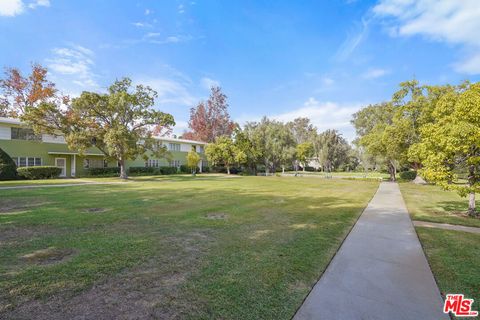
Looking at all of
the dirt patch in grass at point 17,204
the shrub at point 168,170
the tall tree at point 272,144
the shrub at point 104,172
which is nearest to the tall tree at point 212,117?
the tall tree at point 272,144

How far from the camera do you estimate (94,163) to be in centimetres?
2608

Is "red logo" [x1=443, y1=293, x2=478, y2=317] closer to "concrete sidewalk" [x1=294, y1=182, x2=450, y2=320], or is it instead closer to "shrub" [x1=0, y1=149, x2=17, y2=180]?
"concrete sidewalk" [x1=294, y1=182, x2=450, y2=320]

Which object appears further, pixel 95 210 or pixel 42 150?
pixel 42 150

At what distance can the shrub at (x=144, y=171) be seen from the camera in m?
28.5

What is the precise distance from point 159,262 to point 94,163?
27.1 meters

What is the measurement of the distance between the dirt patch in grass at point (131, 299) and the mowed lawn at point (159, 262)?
1 centimetres

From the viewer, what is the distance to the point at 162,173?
31.3 m

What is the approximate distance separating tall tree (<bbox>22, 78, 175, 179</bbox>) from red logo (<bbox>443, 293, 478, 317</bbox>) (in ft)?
70.2

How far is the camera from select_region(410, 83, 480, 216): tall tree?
7.31 meters

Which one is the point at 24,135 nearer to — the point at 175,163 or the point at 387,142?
the point at 175,163

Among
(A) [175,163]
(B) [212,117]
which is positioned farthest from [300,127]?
(A) [175,163]

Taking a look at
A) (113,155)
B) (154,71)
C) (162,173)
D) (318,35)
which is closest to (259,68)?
(318,35)

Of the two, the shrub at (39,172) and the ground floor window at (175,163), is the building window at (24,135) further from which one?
the ground floor window at (175,163)

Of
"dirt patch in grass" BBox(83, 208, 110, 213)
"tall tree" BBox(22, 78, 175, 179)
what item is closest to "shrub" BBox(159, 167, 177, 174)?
"tall tree" BBox(22, 78, 175, 179)
